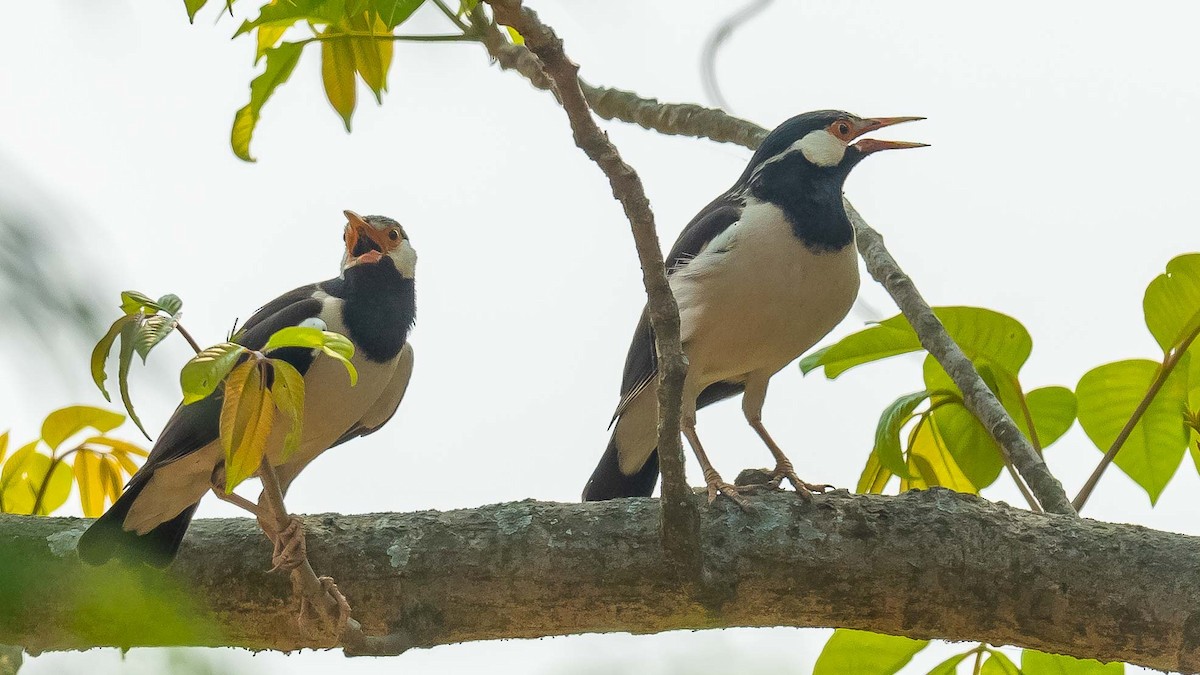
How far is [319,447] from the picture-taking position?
3.33m

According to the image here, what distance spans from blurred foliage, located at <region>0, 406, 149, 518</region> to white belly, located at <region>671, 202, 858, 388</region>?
155 cm

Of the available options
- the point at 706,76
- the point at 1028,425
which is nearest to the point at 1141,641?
the point at 1028,425

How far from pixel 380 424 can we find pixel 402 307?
1.37 feet

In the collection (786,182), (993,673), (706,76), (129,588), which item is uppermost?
(706,76)

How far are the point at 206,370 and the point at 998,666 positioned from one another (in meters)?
1.92

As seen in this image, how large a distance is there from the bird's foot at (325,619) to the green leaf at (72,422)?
871 millimetres

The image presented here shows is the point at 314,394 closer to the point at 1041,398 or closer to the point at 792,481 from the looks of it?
the point at 792,481

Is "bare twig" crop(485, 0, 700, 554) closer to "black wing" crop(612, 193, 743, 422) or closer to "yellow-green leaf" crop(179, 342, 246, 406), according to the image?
"yellow-green leaf" crop(179, 342, 246, 406)

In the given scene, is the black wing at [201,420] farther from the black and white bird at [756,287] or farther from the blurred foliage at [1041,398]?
the blurred foliage at [1041,398]

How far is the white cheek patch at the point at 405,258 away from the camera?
142 inches

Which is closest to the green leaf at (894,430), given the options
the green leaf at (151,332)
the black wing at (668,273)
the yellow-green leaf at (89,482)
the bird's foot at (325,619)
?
the black wing at (668,273)

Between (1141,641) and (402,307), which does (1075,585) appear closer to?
(1141,641)

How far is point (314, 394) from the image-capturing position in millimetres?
3086

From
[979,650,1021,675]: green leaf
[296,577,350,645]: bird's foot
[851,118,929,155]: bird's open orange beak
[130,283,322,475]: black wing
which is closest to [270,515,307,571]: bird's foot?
[296,577,350,645]: bird's foot
